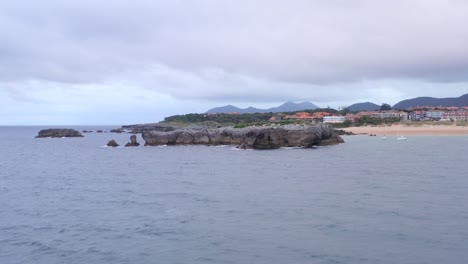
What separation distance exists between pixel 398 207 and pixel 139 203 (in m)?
13.6

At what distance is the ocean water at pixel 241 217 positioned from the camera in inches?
653

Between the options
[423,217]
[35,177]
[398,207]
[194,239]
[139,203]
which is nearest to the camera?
[194,239]

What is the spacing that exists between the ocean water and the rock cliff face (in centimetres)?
3247

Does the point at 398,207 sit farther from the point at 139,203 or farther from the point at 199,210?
the point at 139,203

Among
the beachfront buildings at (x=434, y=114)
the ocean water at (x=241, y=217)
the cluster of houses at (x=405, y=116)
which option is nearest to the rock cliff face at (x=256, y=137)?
the ocean water at (x=241, y=217)

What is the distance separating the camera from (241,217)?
21812 mm

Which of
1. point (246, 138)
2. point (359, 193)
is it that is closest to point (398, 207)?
point (359, 193)

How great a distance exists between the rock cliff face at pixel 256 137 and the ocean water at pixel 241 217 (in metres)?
32.5

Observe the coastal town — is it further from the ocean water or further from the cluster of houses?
the ocean water

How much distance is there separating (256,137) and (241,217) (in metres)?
50.6

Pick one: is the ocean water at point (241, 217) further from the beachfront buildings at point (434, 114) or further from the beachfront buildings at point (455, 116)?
the beachfront buildings at point (434, 114)

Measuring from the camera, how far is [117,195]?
29547 mm

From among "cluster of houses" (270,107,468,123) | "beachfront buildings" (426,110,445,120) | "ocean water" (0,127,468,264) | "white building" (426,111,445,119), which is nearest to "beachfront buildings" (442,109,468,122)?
"cluster of houses" (270,107,468,123)

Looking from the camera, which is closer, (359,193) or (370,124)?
(359,193)
